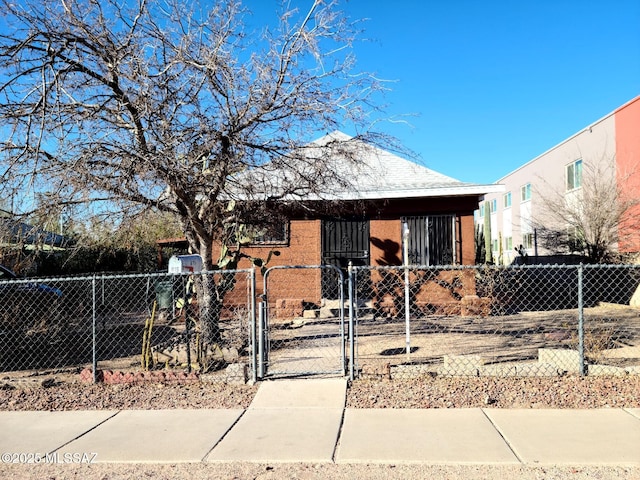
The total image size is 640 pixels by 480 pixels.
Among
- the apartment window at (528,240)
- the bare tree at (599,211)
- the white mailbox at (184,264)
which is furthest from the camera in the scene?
the apartment window at (528,240)

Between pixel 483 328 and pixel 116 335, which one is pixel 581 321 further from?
pixel 116 335

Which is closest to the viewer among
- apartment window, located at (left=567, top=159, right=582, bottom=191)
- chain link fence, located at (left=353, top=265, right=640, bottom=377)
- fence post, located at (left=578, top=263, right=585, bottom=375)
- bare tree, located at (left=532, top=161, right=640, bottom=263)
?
fence post, located at (left=578, top=263, right=585, bottom=375)

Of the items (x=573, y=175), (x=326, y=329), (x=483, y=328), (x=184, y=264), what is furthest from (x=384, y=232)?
(x=573, y=175)

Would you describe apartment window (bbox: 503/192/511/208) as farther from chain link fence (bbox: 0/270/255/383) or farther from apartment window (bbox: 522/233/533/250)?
chain link fence (bbox: 0/270/255/383)

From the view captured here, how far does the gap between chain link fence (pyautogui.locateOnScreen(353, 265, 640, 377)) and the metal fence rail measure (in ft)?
0.08

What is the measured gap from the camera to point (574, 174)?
23312 millimetres

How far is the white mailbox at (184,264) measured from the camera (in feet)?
24.9

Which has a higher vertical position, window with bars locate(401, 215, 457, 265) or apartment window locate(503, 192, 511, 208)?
apartment window locate(503, 192, 511, 208)

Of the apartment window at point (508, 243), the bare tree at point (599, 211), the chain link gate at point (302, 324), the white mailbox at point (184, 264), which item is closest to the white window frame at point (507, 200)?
the apartment window at point (508, 243)

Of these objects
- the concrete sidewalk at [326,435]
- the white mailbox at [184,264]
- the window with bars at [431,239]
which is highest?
the window with bars at [431,239]

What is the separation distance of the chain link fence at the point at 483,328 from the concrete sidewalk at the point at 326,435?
1289mm

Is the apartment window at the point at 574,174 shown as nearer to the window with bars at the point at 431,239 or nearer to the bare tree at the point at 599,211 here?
the bare tree at the point at 599,211

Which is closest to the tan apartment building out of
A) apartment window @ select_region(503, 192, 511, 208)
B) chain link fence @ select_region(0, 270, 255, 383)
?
apartment window @ select_region(503, 192, 511, 208)

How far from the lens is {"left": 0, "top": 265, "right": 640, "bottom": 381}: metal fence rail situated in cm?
680
